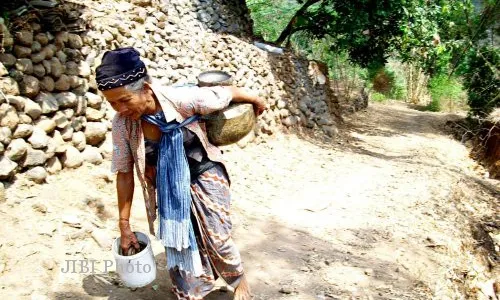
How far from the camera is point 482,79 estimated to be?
10492 millimetres

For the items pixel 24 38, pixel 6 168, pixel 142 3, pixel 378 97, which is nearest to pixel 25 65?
pixel 24 38

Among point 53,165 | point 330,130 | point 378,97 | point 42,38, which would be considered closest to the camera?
point 53,165

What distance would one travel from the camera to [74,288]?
2.66 metres

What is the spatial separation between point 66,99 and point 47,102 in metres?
0.22

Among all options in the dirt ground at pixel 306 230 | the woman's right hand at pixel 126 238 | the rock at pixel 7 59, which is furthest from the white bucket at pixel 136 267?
the rock at pixel 7 59

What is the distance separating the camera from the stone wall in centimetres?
345

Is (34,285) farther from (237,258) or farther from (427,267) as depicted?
(427,267)

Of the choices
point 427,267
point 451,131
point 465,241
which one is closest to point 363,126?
point 451,131

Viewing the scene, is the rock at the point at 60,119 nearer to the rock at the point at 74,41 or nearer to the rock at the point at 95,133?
the rock at the point at 95,133

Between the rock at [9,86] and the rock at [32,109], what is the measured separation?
0.11 m

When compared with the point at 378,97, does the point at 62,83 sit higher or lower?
higher

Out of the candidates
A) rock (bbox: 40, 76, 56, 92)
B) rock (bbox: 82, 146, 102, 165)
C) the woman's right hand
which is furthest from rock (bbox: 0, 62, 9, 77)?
the woman's right hand

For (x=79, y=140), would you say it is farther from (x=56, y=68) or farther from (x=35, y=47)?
(x=35, y=47)

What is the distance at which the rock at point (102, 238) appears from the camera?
3148 mm
